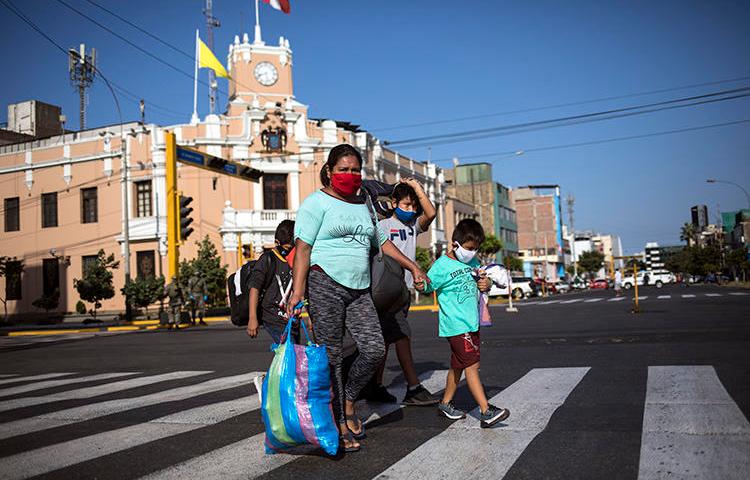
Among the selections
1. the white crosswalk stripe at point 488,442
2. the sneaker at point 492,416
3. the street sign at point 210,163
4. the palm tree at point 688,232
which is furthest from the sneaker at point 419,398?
the palm tree at point 688,232

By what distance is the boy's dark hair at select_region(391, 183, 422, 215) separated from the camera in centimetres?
549

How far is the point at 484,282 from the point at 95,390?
4.64 metres

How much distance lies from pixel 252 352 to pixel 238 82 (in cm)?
2982

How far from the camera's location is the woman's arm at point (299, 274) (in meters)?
4.14

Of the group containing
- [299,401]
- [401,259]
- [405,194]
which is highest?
[405,194]

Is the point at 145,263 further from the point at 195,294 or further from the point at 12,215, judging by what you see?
the point at 195,294

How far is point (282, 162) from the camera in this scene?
3756cm

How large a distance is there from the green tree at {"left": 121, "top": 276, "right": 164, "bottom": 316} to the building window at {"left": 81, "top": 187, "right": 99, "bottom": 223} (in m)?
10.8

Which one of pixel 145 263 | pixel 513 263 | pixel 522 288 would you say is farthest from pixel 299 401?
pixel 513 263

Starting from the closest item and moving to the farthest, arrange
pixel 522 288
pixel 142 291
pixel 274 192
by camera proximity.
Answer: pixel 142 291
pixel 274 192
pixel 522 288

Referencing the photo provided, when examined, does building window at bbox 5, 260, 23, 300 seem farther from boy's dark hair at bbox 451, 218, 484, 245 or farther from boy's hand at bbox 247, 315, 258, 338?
boy's dark hair at bbox 451, 218, 484, 245

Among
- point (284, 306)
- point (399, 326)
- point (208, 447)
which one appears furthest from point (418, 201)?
point (208, 447)

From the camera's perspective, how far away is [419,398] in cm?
548

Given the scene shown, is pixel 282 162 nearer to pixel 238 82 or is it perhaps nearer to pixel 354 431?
pixel 238 82
